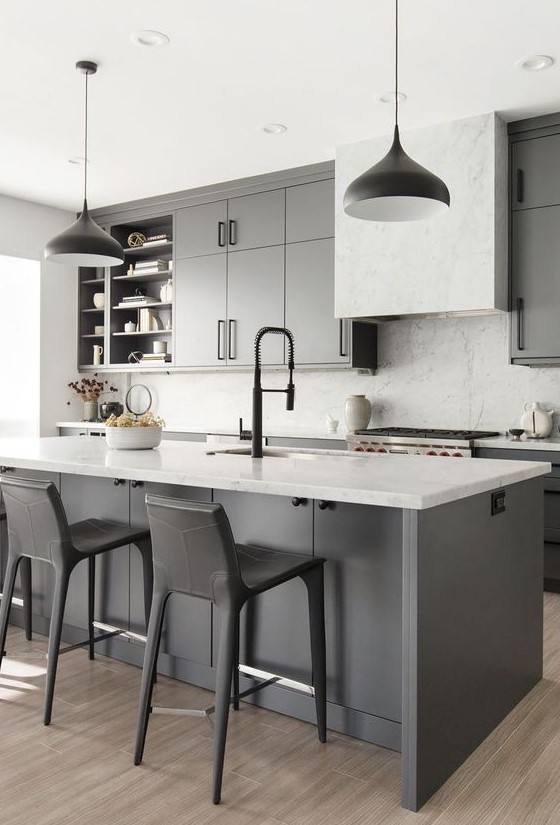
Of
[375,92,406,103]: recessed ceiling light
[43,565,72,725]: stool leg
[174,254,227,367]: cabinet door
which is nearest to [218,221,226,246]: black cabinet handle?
[174,254,227,367]: cabinet door

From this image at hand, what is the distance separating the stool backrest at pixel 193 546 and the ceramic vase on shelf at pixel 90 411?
14.7ft

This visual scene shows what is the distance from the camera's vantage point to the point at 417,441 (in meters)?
4.37

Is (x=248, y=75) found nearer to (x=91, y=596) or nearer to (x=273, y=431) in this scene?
(x=273, y=431)

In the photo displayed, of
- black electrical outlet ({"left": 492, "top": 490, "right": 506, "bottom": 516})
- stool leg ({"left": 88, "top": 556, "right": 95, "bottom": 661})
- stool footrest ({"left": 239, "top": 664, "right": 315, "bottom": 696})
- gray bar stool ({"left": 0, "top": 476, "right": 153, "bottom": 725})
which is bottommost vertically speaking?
stool footrest ({"left": 239, "top": 664, "right": 315, "bottom": 696})

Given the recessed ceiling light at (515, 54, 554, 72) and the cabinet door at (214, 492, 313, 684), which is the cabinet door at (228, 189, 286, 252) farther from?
the cabinet door at (214, 492, 313, 684)

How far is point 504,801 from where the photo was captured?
1.99 m

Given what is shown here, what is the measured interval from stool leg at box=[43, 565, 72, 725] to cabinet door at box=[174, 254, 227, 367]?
3212 millimetres

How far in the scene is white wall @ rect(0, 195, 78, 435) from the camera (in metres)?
5.95

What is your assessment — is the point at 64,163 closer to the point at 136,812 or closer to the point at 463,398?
the point at 463,398

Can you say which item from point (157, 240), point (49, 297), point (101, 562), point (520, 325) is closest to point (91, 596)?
point (101, 562)

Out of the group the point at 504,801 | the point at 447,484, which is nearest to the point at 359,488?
the point at 447,484

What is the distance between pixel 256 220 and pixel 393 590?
3.72 m

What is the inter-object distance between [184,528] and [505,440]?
8.54 ft

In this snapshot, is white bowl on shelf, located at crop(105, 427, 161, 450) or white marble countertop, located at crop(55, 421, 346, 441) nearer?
white bowl on shelf, located at crop(105, 427, 161, 450)
